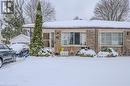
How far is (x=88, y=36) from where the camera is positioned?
94.4ft

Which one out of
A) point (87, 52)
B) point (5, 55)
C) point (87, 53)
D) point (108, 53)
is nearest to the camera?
point (5, 55)

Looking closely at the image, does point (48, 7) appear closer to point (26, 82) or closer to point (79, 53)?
point (79, 53)

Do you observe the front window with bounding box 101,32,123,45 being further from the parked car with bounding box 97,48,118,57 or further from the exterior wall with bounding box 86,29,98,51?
the parked car with bounding box 97,48,118,57

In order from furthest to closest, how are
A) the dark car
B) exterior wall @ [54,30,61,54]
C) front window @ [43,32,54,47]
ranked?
front window @ [43,32,54,47]
exterior wall @ [54,30,61,54]
the dark car

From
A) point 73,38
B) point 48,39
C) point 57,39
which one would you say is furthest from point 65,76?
point 48,39

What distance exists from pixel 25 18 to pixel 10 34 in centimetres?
480

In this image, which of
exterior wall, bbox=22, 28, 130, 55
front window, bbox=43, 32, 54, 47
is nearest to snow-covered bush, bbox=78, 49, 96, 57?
exterior wall, bbox=22, 28, 130, 55

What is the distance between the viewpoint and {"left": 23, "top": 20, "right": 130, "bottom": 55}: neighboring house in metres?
28.7

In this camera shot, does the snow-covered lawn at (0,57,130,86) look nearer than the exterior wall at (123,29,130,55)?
Yes

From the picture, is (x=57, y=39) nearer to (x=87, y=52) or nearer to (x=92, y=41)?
(x=92, y=41)

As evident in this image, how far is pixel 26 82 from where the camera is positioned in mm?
13562

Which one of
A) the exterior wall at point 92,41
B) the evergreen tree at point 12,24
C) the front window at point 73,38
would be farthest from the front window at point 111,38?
the evergreen tree at point 12,24

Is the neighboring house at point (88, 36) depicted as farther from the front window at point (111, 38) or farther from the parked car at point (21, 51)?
the parked car at point (21, 51)

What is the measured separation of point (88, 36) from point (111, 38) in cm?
212
